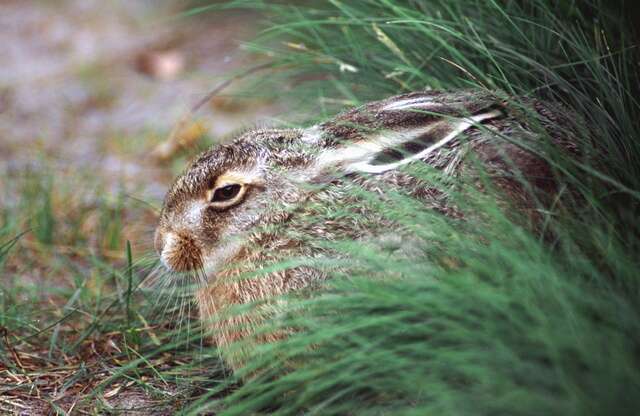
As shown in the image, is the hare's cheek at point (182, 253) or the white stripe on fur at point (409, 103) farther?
the hare's cheek at point (182, 253)

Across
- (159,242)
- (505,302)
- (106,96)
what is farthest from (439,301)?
(106,96)

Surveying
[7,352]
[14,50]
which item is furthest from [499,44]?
[14,50]

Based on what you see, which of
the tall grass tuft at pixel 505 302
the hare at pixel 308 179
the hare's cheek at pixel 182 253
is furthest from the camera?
the hare's cheek at pixel 182 253

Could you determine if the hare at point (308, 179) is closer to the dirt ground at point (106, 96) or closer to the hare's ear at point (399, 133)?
the hare's ear at point (399, 133)

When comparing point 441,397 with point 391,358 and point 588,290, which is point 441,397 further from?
point 588,290

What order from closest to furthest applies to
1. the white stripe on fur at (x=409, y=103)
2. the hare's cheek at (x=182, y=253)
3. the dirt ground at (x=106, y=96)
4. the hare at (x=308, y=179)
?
the hare at (x=308, y=179), the white stripe on fur at (x=409, y=103), the hare's cheek at (x=182, y=253), the dirt ground at (x=106, y=96)

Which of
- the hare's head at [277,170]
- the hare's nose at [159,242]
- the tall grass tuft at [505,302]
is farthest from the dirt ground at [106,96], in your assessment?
the tall grass tuft at [505,302]

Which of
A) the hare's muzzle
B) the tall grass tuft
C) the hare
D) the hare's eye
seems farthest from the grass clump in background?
the hare's eye
